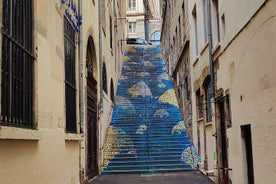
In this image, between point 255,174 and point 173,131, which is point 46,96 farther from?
point 173,131

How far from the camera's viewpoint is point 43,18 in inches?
246

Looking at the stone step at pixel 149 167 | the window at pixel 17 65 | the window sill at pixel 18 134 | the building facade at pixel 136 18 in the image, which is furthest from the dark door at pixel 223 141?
the building facade at pixel 136 18

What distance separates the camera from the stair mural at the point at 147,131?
46.6 feet

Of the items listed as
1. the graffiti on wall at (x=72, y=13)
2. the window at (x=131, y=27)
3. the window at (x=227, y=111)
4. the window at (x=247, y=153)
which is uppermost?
the window at (x=131, y=27)

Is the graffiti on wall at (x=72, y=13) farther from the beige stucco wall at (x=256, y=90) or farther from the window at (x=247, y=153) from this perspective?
the window at (x=247, y=153)

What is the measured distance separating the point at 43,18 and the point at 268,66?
3.51 metres

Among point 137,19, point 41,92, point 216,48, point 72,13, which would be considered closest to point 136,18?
point 137,19

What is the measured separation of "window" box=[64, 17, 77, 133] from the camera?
26.9 ft

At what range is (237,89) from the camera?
8.45m

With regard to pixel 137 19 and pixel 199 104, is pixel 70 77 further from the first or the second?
pixel 137 19

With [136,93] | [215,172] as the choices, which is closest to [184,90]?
[136,93]

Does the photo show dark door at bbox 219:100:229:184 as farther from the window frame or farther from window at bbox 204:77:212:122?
the window frame

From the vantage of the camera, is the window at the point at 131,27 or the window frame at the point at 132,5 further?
the window at the point at 131,27

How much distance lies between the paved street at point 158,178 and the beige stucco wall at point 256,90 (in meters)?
2.53
